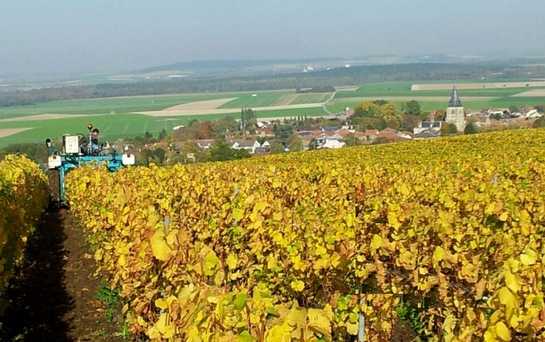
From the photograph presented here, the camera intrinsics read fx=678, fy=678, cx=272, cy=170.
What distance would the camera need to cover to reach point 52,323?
286 inches

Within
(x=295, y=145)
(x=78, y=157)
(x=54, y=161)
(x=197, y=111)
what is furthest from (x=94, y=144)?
(x=197, y=111)

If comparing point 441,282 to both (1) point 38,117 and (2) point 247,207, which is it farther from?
(1) point 38,117

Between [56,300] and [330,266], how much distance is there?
4341 mm

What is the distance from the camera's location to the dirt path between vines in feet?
22.7

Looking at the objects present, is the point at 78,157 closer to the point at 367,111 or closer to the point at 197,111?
the point at 367,111

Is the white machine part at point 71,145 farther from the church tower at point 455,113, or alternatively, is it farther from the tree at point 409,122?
the church tower at point 455,113

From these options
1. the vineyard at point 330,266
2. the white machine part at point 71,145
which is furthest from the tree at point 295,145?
the vineyard at point 330,266

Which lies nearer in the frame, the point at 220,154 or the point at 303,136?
the point at 220,154

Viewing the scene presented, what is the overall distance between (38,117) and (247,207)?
118 m

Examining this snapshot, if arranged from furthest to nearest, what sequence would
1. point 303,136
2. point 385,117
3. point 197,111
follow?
point 197,111
point 385,117
point 303,136

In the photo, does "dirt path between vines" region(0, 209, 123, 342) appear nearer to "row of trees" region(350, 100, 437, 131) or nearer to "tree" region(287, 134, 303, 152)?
"tree" region(287, 134, 303, 152)

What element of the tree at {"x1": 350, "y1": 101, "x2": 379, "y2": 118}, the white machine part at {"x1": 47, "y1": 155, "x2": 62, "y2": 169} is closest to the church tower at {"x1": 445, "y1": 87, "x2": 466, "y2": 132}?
the tree at {"x1": 350, "y1": 101, "x2": 379, "y2": 118}

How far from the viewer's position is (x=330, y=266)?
5.24 metres

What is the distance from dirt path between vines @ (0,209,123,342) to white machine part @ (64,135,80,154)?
5.73 m
